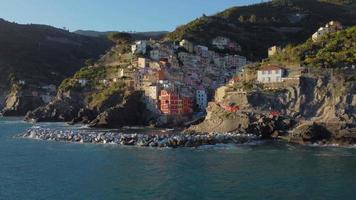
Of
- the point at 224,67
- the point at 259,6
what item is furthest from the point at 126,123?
the point at 259,6

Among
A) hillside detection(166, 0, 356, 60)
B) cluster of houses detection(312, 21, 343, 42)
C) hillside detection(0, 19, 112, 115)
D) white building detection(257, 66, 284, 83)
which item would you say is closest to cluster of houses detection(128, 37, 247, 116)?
hillside detection(166, 0, 356, 60)

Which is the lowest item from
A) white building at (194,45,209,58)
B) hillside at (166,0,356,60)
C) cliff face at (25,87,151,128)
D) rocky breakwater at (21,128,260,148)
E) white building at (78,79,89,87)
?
rocky breakwater at (21,128,260,148)

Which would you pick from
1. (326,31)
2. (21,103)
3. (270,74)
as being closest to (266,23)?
(326,31)

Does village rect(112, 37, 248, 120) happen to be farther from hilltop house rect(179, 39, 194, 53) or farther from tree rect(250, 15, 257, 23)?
tree rect(250, 15, 257, 23)

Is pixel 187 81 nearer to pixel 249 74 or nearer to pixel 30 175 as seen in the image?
pixel 249 74

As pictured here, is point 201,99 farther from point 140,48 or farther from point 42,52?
point 42,52

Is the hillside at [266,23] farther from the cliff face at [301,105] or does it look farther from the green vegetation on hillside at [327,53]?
the cliff face at [301,105]

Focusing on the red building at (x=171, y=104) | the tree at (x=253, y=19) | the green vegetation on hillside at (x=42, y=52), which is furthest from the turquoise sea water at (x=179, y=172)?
the green vegetation on hillside at (x=42, y=52)
